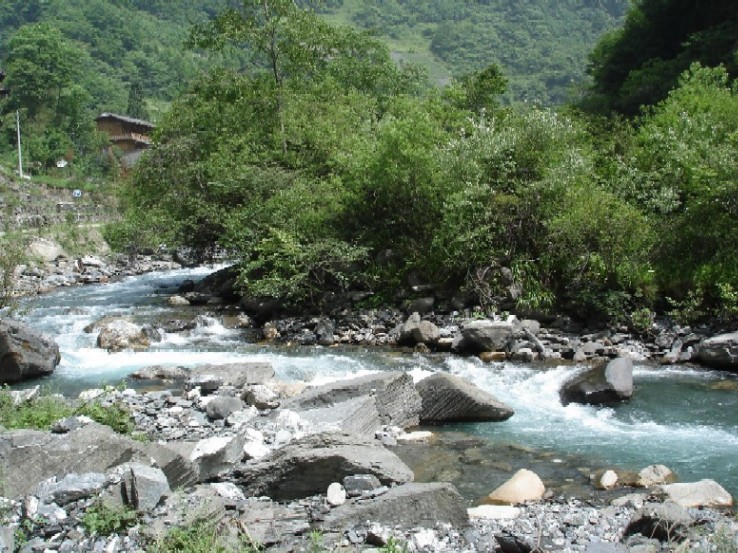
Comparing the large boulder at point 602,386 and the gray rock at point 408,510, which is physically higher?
the gray rock at point 408,510

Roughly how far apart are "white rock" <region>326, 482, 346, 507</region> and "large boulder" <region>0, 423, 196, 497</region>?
5.45 feet

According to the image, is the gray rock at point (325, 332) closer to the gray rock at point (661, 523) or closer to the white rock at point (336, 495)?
the white rock at point (336, 495)

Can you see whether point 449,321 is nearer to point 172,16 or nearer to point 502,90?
point 502,90

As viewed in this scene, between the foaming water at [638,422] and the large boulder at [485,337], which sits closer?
the foaming water at [638,422]

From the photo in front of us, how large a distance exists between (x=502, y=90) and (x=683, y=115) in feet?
49.7

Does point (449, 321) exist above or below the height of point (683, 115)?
below

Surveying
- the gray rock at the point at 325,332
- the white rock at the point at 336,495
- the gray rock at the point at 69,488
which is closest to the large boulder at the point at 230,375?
the gray rock at the point at 325,332

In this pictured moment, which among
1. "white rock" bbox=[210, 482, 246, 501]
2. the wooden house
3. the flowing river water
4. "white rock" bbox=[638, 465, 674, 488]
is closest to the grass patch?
"white rock" bbox=[210, 482, 246, 501]

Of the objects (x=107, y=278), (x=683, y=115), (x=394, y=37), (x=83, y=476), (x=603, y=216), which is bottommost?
(x=107, y=278)

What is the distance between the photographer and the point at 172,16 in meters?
173

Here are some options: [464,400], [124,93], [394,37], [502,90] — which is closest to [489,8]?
[394,37]

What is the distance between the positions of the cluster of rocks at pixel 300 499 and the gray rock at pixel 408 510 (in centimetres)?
1

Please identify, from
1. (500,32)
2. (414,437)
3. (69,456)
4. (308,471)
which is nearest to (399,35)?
(500,32)

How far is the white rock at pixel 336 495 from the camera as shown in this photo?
859 cm
